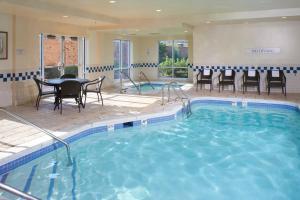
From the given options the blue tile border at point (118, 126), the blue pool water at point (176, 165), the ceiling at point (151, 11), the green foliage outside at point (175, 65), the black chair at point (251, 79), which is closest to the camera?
the blue pool water at point (176, 165)

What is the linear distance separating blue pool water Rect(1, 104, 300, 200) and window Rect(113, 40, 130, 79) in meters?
8.13

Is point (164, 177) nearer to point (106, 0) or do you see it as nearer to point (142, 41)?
point (106, 0)

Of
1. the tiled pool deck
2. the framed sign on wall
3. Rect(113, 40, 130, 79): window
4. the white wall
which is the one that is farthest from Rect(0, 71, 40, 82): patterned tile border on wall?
Rect(113, 40, 130, 79): window

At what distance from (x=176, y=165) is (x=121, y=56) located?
11000mm

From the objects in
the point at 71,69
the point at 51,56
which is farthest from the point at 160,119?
the point at 71,69

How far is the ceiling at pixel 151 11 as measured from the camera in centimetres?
752

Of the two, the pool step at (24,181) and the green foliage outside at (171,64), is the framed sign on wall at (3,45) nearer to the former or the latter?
the pool step at (24,181)

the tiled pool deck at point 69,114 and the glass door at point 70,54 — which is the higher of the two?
the glass door at point 70,54

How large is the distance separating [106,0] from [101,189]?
4.73 m

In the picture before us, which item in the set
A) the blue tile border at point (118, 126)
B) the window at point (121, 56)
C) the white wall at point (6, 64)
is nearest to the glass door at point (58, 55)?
the white wall at point (6, 64)

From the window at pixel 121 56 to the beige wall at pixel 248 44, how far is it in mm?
4229

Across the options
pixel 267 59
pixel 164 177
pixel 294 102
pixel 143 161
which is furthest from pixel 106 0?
pixel 267 59

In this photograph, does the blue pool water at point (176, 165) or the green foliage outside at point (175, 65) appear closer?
the blue pool water at point (176, 165)

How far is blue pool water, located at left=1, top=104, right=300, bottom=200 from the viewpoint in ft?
13.2
